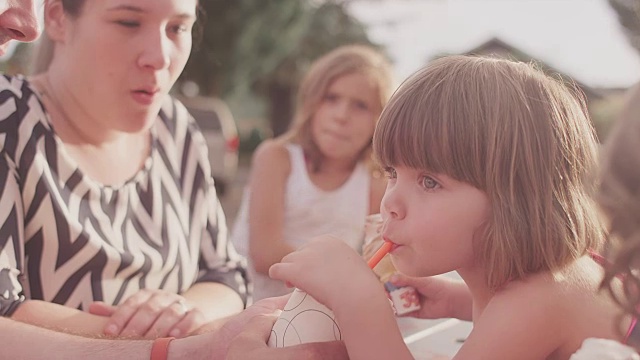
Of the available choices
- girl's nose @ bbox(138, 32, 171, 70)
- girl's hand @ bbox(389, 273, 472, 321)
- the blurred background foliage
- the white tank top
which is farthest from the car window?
girl's hand @ bbox(389, 273, 472, 321)

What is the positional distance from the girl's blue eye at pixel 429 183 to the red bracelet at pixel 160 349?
55 centimetres

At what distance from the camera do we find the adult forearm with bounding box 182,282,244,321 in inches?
76.1

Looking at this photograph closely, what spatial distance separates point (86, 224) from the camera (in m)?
1.83

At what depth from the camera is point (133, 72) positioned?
1.89m

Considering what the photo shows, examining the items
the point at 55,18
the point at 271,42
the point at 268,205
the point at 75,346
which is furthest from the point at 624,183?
the point at 271,42

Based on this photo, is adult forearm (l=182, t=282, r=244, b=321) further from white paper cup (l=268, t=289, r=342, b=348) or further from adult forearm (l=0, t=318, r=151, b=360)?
white paper cup (l=268, t=289, r=342, b=348)

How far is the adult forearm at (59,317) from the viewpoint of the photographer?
164 cm

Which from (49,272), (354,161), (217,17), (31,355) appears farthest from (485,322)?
(217,17)

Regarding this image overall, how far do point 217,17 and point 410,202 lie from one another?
60.1 ft

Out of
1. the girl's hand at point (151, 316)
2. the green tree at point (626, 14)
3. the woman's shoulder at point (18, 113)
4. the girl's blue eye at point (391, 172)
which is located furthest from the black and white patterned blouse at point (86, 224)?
the green tree at point (626, 14)

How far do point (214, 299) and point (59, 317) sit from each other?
0.43 m

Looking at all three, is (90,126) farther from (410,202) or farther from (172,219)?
(410,202)

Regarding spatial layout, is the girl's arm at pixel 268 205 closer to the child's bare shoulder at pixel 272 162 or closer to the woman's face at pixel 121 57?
the child's bare shoulder at pixel 272 162

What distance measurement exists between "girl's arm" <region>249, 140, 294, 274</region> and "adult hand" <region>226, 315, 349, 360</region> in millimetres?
1861
